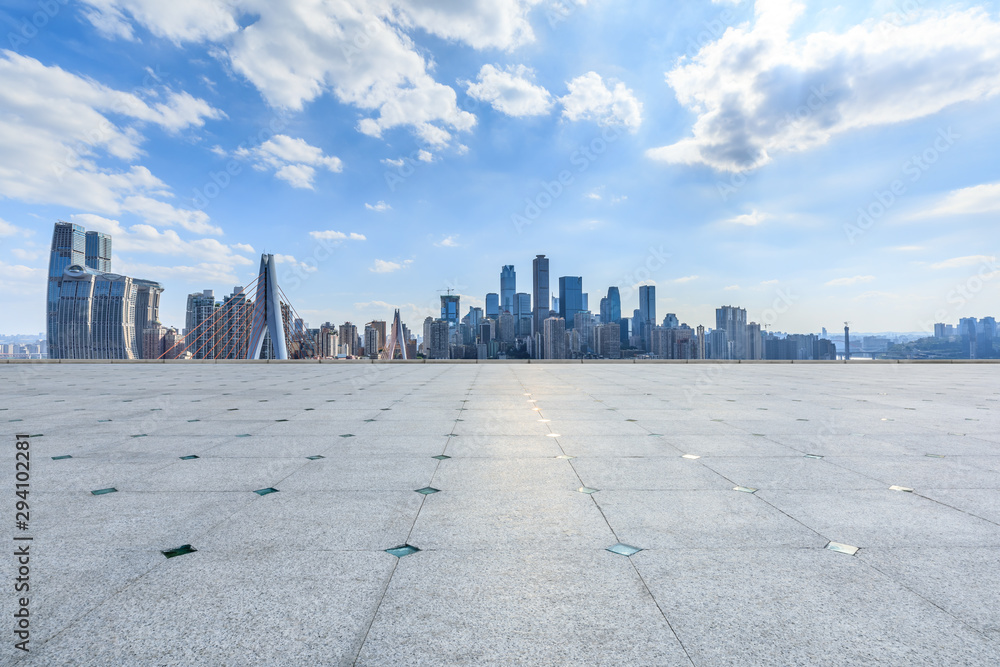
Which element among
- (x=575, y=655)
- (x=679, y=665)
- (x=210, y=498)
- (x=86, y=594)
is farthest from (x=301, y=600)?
(x=210, y=498)

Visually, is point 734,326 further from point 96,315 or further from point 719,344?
point 96,315

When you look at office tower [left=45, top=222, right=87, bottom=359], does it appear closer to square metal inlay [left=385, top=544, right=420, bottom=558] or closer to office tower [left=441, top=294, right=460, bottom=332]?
office tower [left=441, top=294, right=460, bottom=332]

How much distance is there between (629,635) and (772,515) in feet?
6.94

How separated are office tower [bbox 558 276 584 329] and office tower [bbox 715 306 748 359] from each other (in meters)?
95.3

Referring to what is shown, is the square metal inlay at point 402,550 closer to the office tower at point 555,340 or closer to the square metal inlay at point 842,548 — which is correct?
the square metal inlay at point 842,548

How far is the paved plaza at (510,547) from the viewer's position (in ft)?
6.91

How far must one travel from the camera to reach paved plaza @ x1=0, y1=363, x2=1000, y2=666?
83.0 inches

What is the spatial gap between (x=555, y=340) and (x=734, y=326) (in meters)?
30.1

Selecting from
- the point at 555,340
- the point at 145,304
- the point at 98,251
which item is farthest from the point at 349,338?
the point at 98,251

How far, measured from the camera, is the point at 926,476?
467cm

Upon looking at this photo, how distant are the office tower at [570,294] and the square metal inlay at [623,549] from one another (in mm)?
181276

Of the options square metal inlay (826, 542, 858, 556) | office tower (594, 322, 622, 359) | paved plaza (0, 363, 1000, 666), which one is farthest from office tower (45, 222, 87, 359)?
square metal inlay (826, 542, 858, 556)

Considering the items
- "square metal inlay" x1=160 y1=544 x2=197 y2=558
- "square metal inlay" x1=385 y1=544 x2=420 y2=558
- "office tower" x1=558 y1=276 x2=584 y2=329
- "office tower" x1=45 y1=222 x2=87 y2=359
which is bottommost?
"square metal inlay" x1=160 y1=544 x2=197 y2=558

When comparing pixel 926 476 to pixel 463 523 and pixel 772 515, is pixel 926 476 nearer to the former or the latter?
pixel 772 515
